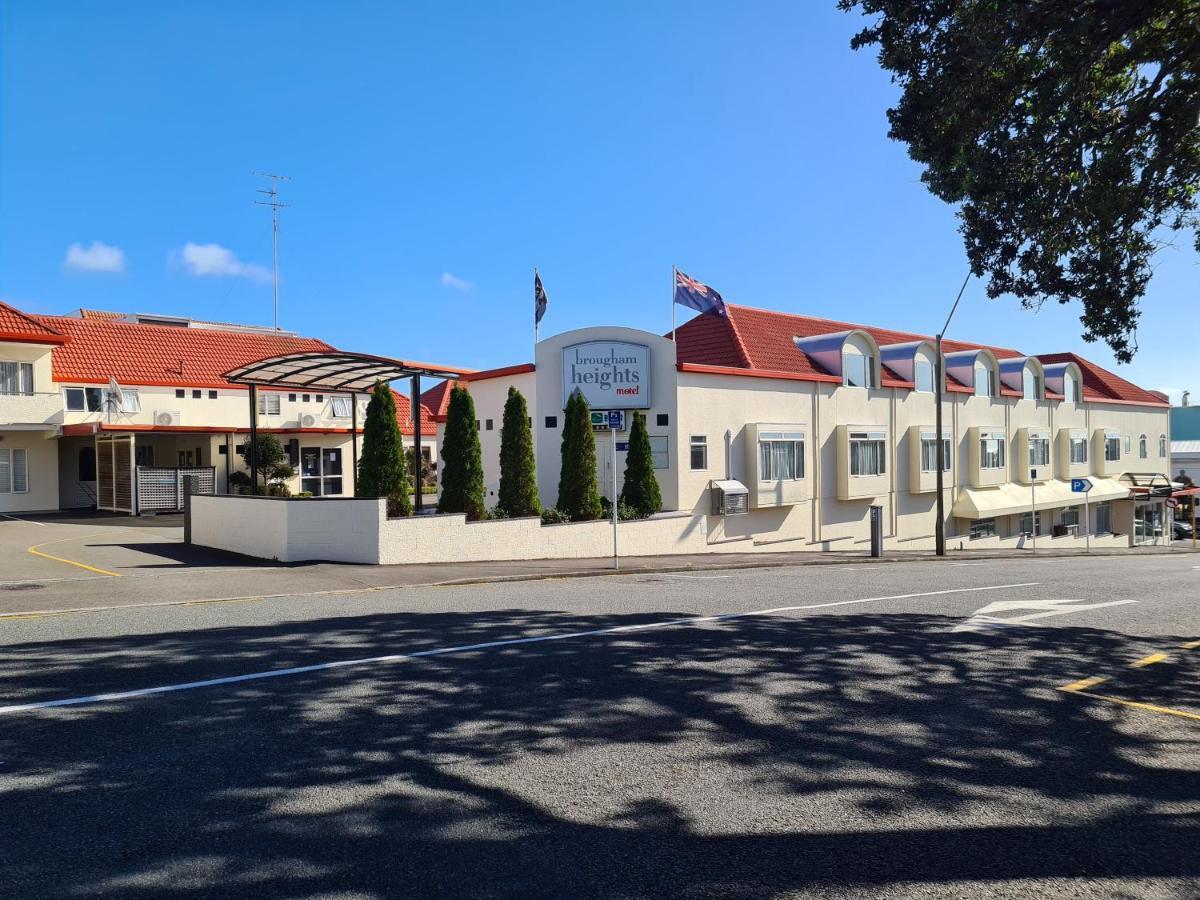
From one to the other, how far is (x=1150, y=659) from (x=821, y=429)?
2154 cm

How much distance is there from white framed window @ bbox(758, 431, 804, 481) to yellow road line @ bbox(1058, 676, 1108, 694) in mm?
19087

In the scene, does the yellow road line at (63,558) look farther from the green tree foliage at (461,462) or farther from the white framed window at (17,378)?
the white framed window at (17,378)

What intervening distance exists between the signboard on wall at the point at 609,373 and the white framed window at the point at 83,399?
65.9ft

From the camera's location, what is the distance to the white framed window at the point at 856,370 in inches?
1224

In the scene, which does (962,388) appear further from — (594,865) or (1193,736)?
(594,865)

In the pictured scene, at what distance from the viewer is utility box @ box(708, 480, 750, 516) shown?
1013 inches

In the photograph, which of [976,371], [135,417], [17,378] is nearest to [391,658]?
[135,417]

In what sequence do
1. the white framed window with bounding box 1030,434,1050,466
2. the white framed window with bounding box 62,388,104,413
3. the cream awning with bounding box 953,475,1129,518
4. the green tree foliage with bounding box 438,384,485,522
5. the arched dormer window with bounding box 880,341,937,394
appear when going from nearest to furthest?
1. the green tree foliage with bounding box 438,384,485,522
2. the white framed window with bounding box 62,388,104,413
3. the arched dormer window with bounding box 880,341,937,394
4. the cream awning with bounding box 953,475,1129,518
5. the white framed window with bounding box 1030,434,1050,466

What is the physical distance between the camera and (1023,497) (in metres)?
40.3

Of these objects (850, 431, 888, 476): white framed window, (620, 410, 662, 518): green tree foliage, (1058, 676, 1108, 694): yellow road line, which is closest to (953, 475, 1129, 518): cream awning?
(850, 431, 888, 476): white framed window

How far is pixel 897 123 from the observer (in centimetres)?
1118

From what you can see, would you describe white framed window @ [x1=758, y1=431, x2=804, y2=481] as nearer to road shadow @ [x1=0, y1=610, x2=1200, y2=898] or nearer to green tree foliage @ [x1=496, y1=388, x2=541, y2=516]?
green tree foliage @ [x1=496, y1=388, x2=541, y2=516]

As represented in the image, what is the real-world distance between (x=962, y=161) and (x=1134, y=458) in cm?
4836

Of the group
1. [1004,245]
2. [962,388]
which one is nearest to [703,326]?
[962,388]
